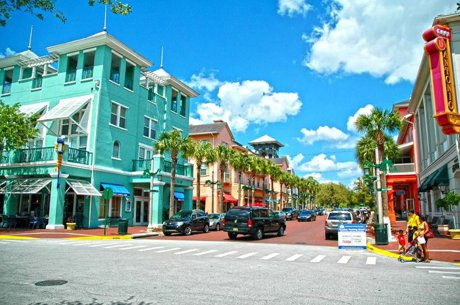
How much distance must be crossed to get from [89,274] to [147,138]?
26727 mm

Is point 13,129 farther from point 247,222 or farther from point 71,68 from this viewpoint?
point 247,222

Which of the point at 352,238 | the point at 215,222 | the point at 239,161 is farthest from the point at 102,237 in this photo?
the point at 239,161

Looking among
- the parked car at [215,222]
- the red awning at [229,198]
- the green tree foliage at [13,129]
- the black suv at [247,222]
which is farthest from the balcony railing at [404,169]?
the green tree foliage at [13,129]

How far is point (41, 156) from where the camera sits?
27438 millimetres

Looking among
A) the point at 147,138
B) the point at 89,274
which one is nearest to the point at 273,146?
the point at 147,138

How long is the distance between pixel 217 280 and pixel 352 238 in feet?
35.2

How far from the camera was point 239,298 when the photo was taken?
6918 mm

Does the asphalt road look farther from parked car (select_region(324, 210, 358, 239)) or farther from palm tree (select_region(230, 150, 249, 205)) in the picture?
palm tree (select_region(230, 150, 249, 205))

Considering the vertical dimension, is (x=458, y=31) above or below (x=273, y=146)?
below

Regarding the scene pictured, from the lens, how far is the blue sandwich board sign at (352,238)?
17.3 metres

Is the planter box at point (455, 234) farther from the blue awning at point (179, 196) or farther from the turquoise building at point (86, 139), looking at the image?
the blue awning at point (179, 196)

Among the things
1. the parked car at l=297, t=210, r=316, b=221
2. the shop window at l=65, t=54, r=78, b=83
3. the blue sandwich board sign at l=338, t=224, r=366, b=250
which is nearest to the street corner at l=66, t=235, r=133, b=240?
the blue sandwich board sign at l=338, t=224, r=366, b=250

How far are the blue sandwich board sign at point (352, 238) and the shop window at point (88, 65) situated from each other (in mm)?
23238

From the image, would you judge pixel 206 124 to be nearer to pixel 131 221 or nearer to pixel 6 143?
pixel 131 221
